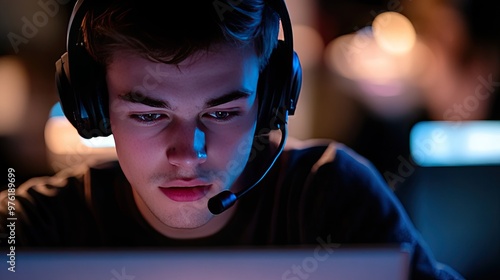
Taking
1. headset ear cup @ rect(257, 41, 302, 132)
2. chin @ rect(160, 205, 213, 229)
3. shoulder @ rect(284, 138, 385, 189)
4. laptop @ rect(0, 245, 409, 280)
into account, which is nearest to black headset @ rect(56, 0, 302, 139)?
headset ear cup @ rect(257, 41, 302, 132)

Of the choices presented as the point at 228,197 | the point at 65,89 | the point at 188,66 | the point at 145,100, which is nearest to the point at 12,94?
the point at 65,89

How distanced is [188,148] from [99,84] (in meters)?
0.27

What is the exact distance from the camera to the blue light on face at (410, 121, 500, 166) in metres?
1.53

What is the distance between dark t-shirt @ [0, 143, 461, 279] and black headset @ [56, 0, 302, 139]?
14 cm

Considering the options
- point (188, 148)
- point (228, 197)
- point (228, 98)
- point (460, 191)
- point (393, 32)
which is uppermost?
point (393, 32)

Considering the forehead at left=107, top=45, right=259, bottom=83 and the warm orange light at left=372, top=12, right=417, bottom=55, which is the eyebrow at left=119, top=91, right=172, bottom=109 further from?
→ the warm orange light at left=372, top=12, right=417, bottom=55

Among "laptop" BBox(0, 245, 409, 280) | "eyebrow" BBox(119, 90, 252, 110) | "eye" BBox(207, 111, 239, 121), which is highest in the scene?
"eyebrow" BBox(119, 90, 252, 110)

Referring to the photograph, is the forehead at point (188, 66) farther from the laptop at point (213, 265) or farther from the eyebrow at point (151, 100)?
the laptop at point (213, 265)

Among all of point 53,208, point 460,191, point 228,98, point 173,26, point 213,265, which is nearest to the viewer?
point 213,265

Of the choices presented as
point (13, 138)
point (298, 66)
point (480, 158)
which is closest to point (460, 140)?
point (480, 158)

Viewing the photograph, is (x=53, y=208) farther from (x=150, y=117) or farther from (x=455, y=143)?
(x=455, y=143)

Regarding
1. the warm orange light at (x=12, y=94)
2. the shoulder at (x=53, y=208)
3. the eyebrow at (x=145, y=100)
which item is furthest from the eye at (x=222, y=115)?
the warm orange light at (x=12, y=94)

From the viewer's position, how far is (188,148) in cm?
128

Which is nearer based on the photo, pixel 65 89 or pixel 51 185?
pixel 65 89
